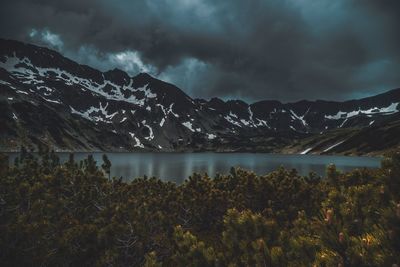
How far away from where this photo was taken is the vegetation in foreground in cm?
586

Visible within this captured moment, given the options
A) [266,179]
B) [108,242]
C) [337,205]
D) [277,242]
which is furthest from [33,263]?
[266,179]

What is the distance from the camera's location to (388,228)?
4.87 m

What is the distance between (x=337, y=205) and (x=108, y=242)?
14699 millimetres

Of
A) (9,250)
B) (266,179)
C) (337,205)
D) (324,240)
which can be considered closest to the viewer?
(324,240)

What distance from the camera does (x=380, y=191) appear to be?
622 cm

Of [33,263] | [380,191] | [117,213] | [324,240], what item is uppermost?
[380,191]

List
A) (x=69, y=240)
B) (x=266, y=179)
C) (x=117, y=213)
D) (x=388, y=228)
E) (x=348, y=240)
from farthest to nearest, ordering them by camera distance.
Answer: (x=266, y=179) < (x=117, y=213) < (x=69, y=240) < (x=348, y=240) < (x=388, y=228)

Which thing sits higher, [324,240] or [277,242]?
[324,240]

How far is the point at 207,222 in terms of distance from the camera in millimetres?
30828

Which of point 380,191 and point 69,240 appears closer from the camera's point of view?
point 380,191

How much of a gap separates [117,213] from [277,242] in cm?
1259

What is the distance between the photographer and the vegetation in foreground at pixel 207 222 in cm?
586

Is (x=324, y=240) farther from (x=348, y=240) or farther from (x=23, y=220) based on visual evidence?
(x=23, y=220)

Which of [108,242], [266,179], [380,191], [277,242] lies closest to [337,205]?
[380,191]
